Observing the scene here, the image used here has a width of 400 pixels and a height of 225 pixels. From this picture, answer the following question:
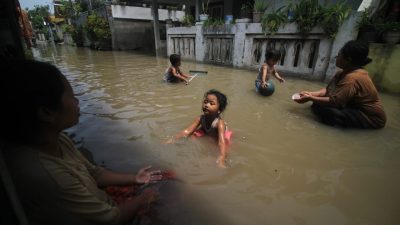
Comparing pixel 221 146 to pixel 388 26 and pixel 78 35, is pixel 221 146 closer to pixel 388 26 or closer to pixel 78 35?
pixel 388 26

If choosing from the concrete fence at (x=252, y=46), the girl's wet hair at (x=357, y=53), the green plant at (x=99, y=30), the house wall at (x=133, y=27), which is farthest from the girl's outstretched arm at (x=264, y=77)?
the green plant at (x=99, y=30)

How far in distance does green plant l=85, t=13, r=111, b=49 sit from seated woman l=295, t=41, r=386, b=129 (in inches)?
784

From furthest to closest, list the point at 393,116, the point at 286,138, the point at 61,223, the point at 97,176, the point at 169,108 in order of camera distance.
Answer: the point at 169,108 < the point at 393,116 < the point at 286,138 < the point at 97,176 < the point at 61,223

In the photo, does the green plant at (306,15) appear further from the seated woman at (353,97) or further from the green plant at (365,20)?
the seated woman at (353,97)

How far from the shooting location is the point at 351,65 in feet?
12.7

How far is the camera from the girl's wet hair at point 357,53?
372cm

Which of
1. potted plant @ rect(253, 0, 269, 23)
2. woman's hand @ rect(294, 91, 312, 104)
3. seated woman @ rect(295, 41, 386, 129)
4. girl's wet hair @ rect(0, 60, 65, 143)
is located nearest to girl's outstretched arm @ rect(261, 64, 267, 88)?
woman's hand @ rect(294, 91, 312, 104)

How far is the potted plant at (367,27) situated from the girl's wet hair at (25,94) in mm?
7899

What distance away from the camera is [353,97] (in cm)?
401

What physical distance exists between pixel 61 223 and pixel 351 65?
170 inches

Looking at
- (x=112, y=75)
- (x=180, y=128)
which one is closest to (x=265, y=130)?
(x=180, y=128)

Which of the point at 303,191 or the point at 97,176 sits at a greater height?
the point at 97,176

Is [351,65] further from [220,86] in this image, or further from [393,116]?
[220,86]

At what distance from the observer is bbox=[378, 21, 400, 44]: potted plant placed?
19.9 feet
